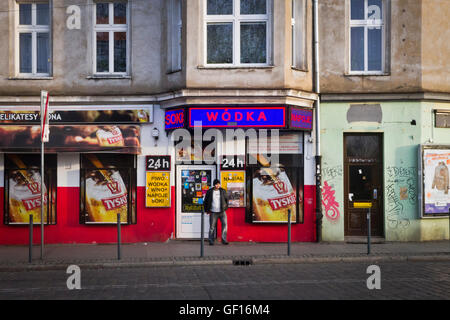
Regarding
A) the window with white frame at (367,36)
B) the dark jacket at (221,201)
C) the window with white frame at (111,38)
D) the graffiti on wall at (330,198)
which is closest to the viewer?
the dark jacket at (221,201)

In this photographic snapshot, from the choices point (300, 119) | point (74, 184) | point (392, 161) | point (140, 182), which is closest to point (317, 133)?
point (300, 119)

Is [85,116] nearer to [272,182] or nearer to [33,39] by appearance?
[33,39]

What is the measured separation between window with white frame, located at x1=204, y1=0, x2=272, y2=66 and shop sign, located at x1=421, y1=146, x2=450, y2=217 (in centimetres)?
548

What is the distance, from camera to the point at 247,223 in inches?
617

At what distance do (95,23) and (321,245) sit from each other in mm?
9070

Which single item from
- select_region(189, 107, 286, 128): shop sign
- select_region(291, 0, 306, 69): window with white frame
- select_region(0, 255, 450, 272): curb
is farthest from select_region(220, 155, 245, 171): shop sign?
select_region(0, 255, 450, 272): curb

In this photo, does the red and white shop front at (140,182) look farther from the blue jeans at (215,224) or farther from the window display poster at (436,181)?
the window display poster at (436,181)

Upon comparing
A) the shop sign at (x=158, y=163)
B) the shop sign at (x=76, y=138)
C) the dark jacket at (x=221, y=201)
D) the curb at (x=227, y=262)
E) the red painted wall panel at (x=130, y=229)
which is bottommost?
the curb at (x=227, y=262)

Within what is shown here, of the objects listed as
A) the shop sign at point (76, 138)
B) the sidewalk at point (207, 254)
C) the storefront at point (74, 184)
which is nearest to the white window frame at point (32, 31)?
the storefront at point (74, 184)

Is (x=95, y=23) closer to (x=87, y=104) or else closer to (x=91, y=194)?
(x=87, y=104)

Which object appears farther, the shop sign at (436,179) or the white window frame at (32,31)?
the white window frame at (32,31)

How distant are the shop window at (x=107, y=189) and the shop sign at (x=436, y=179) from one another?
27.5 ft

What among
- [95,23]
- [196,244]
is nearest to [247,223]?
[196,244]

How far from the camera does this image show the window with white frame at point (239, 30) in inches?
→ 594
